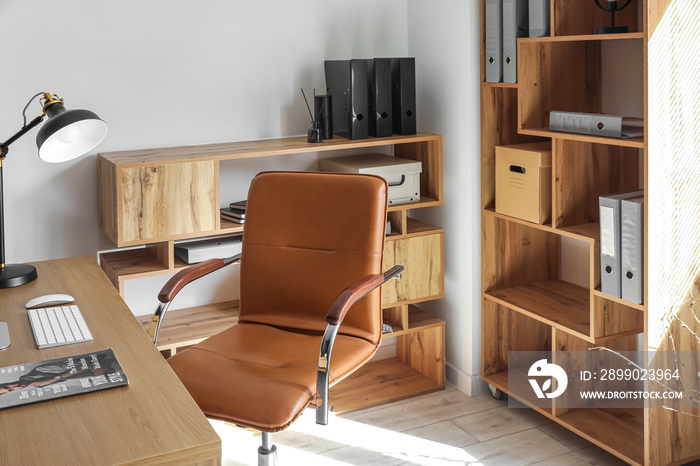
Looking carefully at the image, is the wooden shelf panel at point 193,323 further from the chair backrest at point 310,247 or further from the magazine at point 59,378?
the magazine at point 59,378

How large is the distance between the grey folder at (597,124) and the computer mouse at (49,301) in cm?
177

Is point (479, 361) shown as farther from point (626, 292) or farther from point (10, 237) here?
point (10, 237)

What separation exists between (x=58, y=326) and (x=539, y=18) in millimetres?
1973

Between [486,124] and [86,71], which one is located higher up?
[86,71]

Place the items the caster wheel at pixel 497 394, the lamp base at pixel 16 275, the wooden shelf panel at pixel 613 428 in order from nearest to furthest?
the lamp base at pixel 16 275 → the wooden shelf panel at pixel 613 428 → the caster wheel at pixel 497 394

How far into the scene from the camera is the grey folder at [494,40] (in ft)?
9.92

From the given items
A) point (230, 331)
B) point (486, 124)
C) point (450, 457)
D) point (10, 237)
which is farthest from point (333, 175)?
point (10, 237)

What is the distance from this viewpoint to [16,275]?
2404 millimetres

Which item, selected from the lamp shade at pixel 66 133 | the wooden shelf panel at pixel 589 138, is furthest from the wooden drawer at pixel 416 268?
the lamp shade at pixel 66 133

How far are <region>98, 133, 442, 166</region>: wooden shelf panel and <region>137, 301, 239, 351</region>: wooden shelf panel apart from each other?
27.1 inches

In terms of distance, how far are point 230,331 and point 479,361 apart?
133 centimetres

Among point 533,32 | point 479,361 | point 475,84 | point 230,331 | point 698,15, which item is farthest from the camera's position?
point 479,361

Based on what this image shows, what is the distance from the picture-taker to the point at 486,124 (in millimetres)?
3211

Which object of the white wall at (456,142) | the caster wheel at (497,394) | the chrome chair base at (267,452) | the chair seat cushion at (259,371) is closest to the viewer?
the chair seat cushion at (259,371)
